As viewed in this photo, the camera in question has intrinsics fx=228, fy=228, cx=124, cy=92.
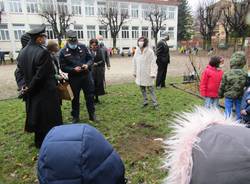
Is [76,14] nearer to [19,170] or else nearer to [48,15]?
[48,15]

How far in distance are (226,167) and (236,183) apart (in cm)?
6

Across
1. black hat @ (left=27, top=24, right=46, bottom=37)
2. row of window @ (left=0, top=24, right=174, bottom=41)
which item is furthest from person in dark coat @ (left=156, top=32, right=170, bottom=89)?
row of window @ (left=0, top=24, right=174, bottom=41)

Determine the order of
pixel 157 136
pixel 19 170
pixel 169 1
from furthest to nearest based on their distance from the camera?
pixel 169 1 → pixel 157 136 → pixel 19 170

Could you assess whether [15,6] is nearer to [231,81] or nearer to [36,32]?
[36,32]

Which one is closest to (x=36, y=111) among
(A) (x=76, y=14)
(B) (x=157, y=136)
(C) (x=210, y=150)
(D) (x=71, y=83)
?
(D) (x=71, y=83)

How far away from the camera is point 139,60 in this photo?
5.37m

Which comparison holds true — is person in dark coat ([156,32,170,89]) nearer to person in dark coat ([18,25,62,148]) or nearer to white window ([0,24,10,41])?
person in dark coat ([18,25,62,148])

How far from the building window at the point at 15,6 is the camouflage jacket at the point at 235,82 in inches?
1478

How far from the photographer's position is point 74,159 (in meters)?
1.12

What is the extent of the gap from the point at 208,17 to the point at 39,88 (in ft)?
122

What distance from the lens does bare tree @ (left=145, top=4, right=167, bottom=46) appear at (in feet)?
140

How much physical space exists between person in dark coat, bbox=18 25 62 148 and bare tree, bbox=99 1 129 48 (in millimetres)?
36340

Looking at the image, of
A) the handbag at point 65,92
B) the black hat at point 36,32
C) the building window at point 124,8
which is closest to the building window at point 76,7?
the building window at point 124,8

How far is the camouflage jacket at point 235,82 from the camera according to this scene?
4018 mm
